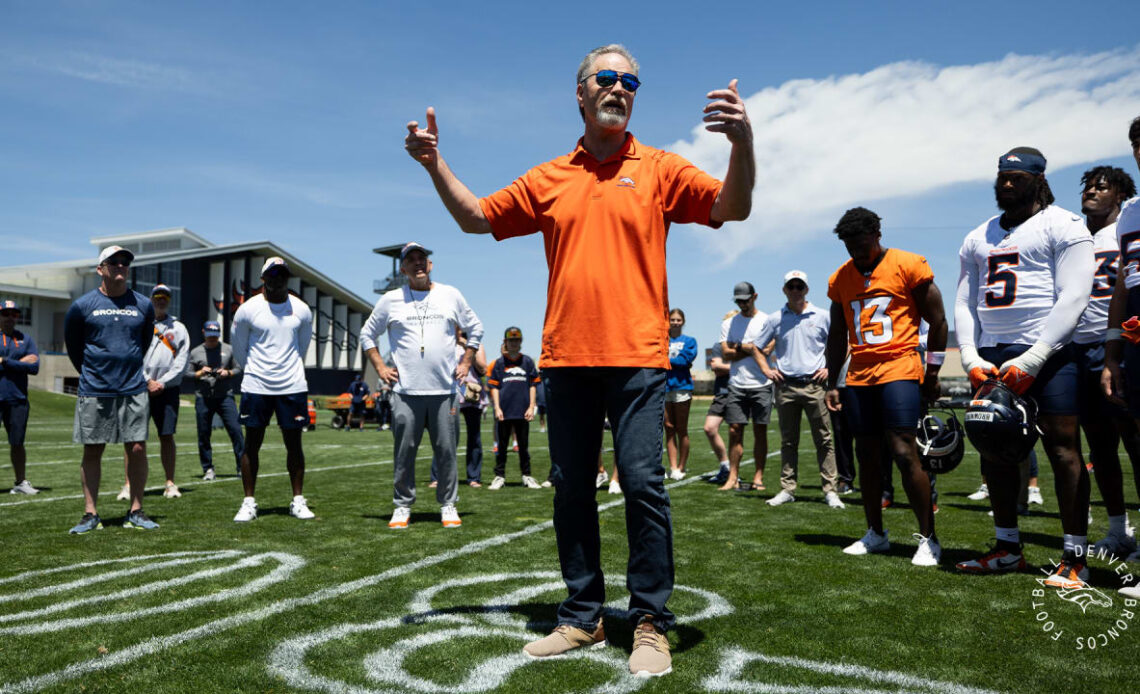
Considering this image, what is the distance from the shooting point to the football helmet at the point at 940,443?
16.9 ft

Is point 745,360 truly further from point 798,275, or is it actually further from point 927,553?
point 927,553

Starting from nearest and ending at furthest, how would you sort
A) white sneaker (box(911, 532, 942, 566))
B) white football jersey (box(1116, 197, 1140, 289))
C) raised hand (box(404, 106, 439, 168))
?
raised hand (box(404, 106, 439, 168)) → white football jersey (box(1116, 197, 1140, 289)) → white sneaker (box(911, 532, 942, 566))

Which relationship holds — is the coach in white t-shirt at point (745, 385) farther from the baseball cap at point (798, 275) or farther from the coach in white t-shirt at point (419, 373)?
the coach in white t-shirt at point (419, 373)

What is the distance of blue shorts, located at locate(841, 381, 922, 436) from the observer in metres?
5.06

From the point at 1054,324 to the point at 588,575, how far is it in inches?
111

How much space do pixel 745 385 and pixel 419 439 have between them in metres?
4.37

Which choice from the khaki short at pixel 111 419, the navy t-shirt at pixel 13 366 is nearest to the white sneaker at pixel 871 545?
the khaki short at pixel 111 419

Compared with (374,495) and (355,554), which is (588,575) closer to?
(355,554)

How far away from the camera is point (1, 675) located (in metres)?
3.04

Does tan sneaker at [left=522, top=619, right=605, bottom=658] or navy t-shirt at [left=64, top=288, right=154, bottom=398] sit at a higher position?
navy t-shirt at [left=64, top=288, right=154, bottom=398]

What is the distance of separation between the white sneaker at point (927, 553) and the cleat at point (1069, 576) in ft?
2.37

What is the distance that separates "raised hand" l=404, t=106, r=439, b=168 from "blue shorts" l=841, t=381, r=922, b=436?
3257 millimetres

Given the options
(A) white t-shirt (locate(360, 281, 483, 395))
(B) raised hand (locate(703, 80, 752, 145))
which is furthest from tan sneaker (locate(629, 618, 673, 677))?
(A) white t-shirt (locate(360, 281, 483, 395))

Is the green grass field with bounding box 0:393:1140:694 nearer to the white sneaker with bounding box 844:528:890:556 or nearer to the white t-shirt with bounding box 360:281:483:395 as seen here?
the white sneaker with bounding box 844:528:890:556
